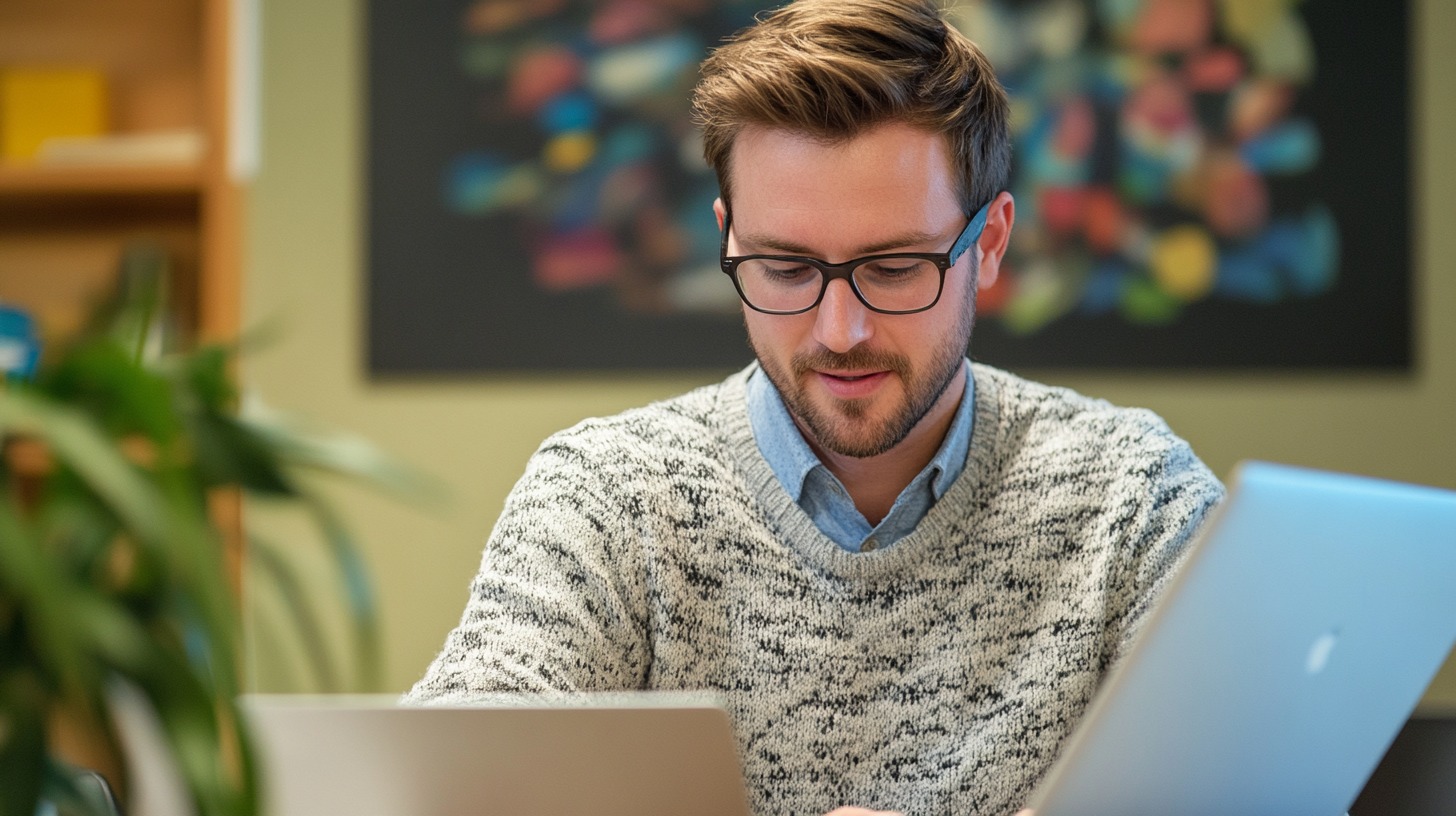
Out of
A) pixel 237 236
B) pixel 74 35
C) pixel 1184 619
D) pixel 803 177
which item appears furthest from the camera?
pixel 74 35

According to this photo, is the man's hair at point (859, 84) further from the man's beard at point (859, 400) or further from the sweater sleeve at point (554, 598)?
the sweater sleeve at point (554, 598)

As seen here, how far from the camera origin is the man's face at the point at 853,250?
1.37 m

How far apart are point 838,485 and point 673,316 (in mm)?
938

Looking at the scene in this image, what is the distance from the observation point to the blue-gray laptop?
78 cm

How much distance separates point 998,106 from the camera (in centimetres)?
154

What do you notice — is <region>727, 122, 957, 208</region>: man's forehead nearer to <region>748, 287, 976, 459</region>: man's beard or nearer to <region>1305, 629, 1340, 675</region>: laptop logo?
<region>748, 287, 976, 459</region>: man's beard

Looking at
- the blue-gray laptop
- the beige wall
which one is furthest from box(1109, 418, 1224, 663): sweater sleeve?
the beige wall

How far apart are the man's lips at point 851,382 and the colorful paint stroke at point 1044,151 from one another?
3.02ft

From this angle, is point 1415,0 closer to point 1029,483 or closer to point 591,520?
point 1029,483

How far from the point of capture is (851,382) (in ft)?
4.66

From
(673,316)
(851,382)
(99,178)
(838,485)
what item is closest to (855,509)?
(838,485)

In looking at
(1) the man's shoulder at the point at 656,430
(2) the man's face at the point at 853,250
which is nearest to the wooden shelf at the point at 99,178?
(1) the man's shoulder at the point at 656,430

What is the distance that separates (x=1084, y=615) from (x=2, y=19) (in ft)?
6.16

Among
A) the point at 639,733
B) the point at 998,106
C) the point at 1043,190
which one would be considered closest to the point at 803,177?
the point at 998,106
